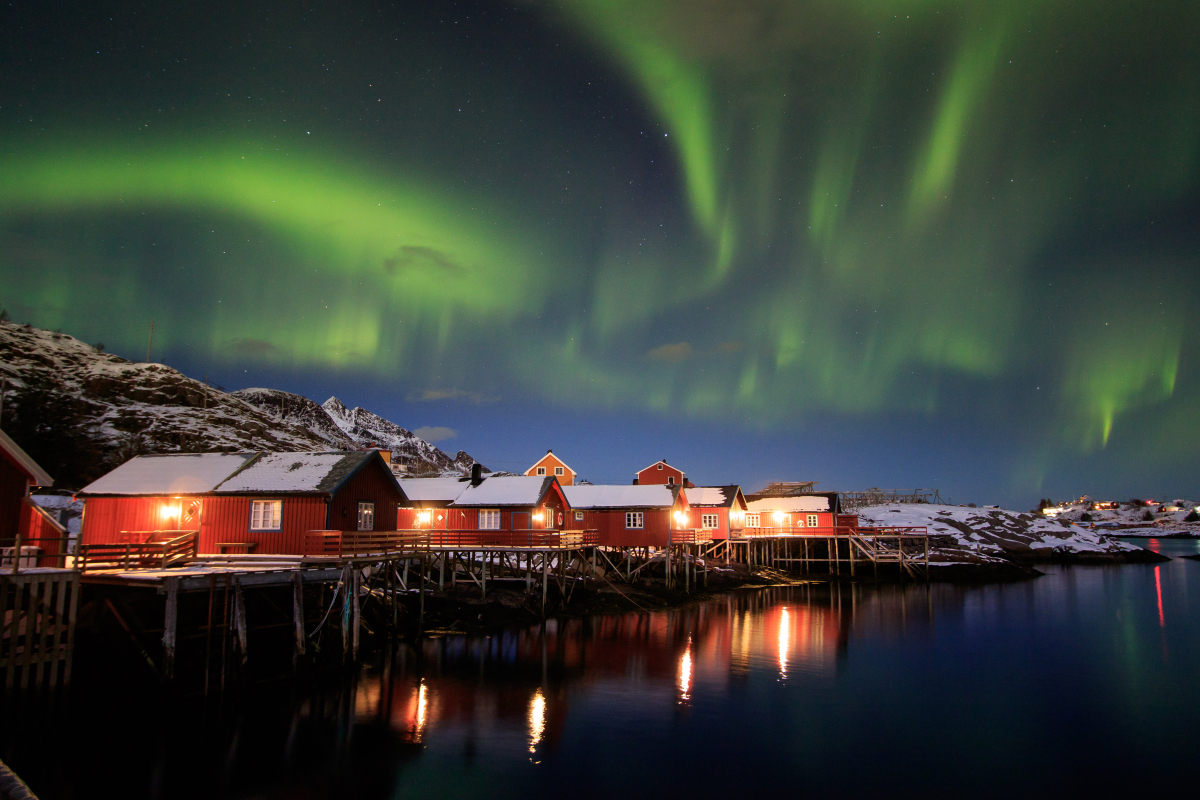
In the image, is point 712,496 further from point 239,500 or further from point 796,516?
point 239,500

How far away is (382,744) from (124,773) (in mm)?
6094

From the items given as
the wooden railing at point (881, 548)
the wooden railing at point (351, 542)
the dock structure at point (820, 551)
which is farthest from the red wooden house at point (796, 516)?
the wooden railing at point (351, 542)

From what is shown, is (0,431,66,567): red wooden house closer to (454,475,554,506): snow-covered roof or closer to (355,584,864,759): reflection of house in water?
(355,584,864,759): reflection of house in water

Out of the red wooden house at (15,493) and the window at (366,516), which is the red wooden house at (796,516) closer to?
the window at (366,516)

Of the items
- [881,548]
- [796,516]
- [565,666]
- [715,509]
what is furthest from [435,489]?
[881,548]

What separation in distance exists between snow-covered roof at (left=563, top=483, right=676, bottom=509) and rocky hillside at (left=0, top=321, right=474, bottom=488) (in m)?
47.6

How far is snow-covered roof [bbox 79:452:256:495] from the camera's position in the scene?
1321 inches

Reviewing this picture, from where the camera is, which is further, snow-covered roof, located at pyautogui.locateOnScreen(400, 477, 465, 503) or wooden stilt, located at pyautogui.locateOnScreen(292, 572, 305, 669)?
snow-covered roof, located at pyautogui.locateOnScreen(400, 477, 465, 503)

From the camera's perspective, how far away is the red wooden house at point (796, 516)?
74.1 metres

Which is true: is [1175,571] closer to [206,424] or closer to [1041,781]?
[1041,781]

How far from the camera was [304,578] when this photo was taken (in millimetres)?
26266

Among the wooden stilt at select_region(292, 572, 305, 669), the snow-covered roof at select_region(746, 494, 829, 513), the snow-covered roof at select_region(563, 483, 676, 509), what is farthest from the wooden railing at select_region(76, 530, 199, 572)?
the snow-covered roof at select_region(746, 494, 829, 513)

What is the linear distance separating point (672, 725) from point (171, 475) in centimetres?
2780

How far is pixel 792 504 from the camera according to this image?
7725 cm
